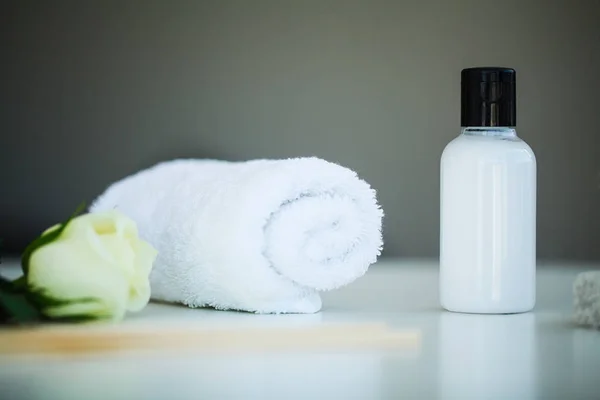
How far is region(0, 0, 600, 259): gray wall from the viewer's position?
1.29m

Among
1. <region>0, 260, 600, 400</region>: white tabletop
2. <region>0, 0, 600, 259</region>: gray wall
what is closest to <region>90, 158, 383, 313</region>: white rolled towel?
<region>0, 260, 600, 400</region>: white tabletop

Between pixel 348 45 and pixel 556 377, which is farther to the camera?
pixel 348 45

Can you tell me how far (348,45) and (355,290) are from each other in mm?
459

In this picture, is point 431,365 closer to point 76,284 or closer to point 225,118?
point 76,284

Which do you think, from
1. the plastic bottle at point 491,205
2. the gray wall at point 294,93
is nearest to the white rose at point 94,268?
the plastic bottle at point 491,205

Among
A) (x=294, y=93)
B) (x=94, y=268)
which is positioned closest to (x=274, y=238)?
(x=94, y=268)

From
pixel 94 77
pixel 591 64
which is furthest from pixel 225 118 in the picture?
pixel 591 64

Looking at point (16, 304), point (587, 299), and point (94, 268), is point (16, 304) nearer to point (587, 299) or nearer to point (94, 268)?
point (94, 268)

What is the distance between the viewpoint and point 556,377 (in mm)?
537

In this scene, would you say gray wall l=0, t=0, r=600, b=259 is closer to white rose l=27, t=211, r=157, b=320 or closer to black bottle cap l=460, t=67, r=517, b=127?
black bottle cap l=460, t=67, r=517, b=127

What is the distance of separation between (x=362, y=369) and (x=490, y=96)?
0.32 m

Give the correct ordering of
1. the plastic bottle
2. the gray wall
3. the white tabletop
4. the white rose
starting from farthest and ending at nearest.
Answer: the gray wall, the plastic bottle, the white rose, the white tabletop

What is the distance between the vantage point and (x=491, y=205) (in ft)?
2.54

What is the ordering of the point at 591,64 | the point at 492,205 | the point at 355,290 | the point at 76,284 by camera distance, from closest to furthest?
the point at 76,284
the point at 492,205
the point at 355,290
the point at 591,64
